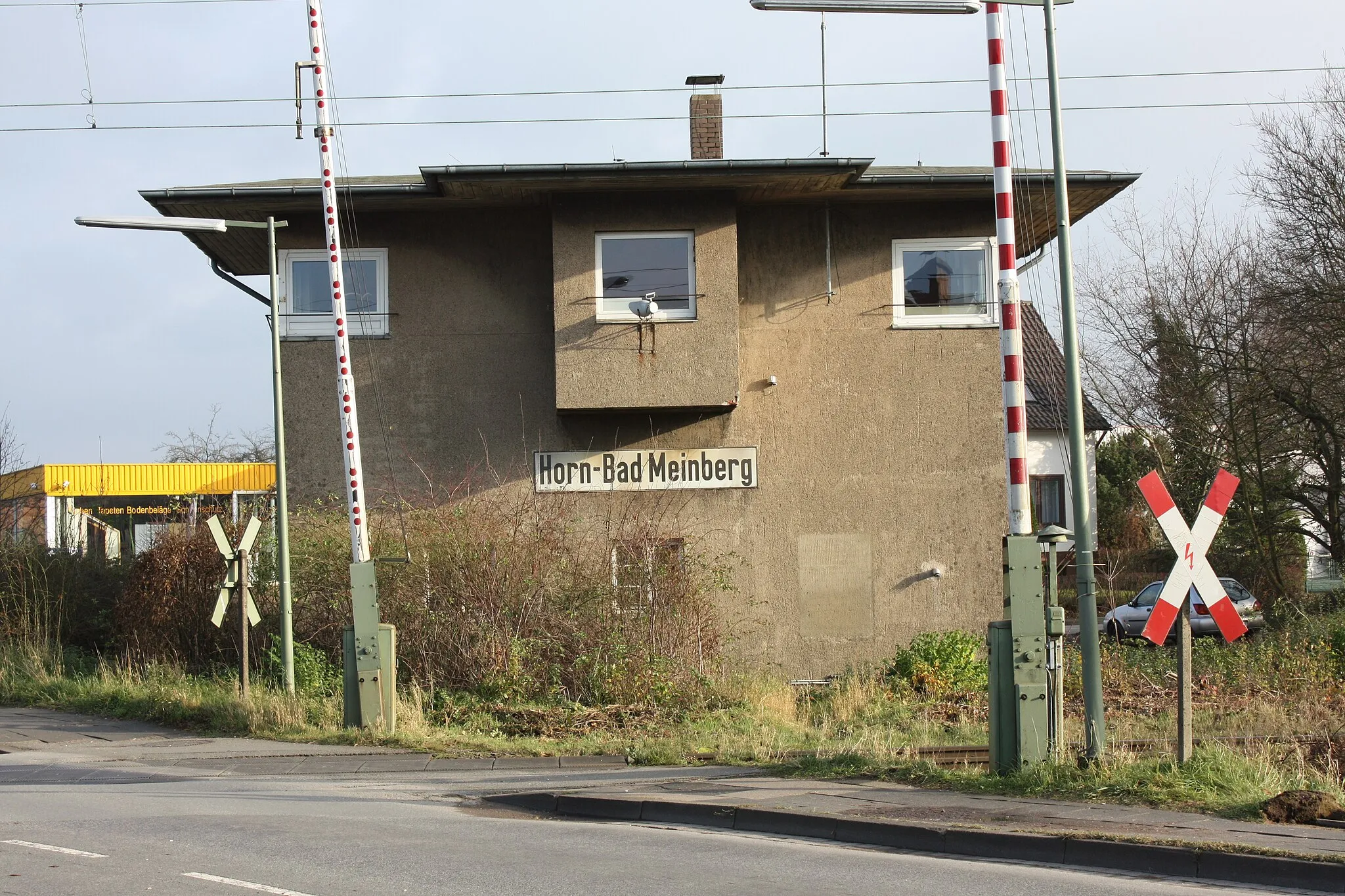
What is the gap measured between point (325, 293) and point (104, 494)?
15.4m

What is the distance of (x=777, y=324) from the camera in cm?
1991

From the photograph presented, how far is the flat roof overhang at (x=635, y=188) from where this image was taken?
17.9m

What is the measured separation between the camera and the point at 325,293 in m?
19.7

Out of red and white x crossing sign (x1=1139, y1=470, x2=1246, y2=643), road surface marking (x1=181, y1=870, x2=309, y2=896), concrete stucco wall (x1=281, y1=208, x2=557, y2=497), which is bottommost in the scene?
road surface marking (x1=181, y1=870, x2=309, y2=896)

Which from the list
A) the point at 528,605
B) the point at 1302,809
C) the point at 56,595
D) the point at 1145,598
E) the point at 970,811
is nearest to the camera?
the point at 1302,809

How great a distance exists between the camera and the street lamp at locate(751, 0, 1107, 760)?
10766 millimetres

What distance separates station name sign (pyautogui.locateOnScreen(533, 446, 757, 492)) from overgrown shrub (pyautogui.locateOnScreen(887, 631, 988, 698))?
3.54m

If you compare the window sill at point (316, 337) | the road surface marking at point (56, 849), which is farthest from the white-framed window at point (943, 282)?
the road surface marking at point (56, 849)

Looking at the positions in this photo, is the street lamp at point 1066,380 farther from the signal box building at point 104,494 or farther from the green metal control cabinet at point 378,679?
the signal box building at point 104,494

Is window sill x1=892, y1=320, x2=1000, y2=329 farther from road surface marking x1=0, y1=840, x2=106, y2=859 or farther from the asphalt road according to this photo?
road surface marking x1=0, y1=840, x2=106, y2=859

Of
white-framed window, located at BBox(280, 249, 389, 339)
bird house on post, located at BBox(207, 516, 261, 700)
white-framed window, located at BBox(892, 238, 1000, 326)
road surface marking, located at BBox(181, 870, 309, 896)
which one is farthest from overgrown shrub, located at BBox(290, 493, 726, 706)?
road surface marking, located at BBox(181, 870, 309, 896)

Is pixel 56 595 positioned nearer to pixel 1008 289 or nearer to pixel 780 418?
pixel 780 418

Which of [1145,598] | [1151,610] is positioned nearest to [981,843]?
[1151,610]

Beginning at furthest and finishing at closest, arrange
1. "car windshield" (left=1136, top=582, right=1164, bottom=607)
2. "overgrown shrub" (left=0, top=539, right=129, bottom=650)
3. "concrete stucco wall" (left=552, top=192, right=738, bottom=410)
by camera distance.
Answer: "car windshield" (left=1136, top=582, right=1164, bottom=607)
"overgrown shrub" (left=0, top=539, right=129, bottom=650)
"concrete stucco wall" (left=552, top=192, right=738, bottom=410)
